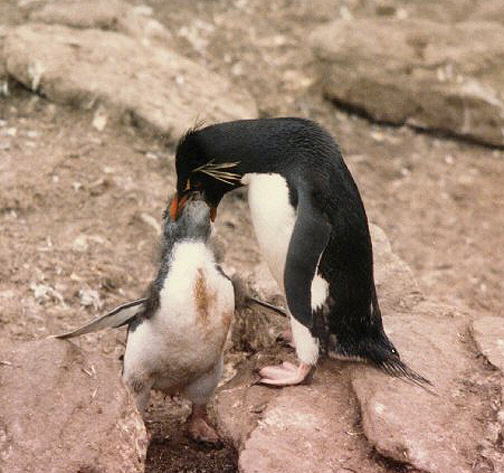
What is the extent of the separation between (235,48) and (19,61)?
188cm

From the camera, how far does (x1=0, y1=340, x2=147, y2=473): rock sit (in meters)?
2.42

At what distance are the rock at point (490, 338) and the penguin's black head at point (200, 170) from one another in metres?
0.98

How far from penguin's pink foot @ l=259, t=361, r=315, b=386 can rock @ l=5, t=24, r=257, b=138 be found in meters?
2.14

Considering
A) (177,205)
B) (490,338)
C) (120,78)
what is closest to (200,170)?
(177,205)

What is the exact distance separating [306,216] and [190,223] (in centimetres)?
39

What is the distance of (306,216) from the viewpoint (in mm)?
2953

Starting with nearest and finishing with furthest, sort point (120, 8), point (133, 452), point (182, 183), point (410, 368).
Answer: point (133, 452) < point (410, 368) < point (182, 183) < point (120, 8)

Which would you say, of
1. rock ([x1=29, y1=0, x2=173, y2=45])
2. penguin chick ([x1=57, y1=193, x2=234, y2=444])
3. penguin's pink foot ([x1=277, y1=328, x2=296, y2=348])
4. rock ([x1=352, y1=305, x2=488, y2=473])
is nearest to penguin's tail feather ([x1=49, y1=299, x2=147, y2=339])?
penguin chick ([x1=57, y1=193, x2=234, y2=444])

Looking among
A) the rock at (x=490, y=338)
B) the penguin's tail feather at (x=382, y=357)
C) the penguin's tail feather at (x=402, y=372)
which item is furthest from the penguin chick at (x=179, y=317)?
A: the rock at (x=490, y=338)

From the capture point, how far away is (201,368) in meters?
3.11

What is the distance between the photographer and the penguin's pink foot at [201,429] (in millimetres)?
3203

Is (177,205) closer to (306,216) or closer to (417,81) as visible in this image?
(306,216)

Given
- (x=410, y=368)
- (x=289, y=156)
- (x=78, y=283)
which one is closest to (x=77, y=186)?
(x=78, y=283)

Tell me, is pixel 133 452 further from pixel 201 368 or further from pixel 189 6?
pixel 189 6
